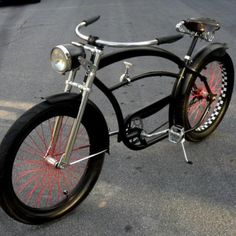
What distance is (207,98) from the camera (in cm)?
316

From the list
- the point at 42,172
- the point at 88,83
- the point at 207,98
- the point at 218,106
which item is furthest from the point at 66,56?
the point at 218,106

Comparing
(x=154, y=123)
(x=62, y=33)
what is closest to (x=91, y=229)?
(x=154, y=123)

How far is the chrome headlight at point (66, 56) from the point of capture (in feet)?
6.54

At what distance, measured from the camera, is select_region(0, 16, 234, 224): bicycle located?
2.05 m

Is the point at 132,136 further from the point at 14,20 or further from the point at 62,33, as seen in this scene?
the point at 14,20

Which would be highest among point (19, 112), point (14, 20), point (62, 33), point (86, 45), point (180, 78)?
point (86, 45)

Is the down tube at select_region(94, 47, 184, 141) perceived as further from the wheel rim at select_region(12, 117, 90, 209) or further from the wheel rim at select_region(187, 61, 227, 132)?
the wheel rim at select_region(187, 61, 227, 132)

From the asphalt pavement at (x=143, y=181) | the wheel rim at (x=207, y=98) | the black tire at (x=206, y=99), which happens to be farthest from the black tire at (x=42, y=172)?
the wheel rim at (x=207, y=98)

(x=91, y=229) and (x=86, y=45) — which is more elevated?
(x=86, y=45)

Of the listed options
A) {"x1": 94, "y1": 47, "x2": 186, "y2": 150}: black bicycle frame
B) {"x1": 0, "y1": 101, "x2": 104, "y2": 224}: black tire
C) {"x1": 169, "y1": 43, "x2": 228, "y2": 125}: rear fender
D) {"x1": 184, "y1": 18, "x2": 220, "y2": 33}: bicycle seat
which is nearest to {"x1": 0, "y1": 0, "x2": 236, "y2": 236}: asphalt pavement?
{"x1": 0, "y1": 101, "x2": 104, "y2": 224}: black tire

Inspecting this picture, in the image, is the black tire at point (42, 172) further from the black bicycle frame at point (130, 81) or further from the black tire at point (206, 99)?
the black tire at point (206, 99)

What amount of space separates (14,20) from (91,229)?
283 inches

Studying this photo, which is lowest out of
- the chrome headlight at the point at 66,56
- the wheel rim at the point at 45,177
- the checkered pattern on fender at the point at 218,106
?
the wheel rim at the point at 45,177

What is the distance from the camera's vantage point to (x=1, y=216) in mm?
2428
